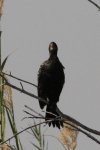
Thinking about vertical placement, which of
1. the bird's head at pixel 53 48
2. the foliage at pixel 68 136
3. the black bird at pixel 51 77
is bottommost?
the foliage at pixel 68 136

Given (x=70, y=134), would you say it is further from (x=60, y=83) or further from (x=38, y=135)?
(x=60, y=83)

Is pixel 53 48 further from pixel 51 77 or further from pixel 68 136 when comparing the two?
pixel 68 136

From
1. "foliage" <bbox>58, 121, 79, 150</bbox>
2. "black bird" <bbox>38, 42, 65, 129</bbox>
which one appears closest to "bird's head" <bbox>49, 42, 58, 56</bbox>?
"black bird" <bbox>38, 42, 65, 129</bbox>

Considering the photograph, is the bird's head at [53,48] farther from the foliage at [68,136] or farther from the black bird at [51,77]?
the foliage at [68,136]

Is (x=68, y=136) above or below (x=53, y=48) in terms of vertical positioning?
below

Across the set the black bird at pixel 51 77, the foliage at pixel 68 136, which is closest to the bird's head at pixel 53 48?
the black bird at pixel 51 77

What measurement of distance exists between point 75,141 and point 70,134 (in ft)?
0.28

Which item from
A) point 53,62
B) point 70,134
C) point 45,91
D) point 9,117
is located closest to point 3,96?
point 9,117

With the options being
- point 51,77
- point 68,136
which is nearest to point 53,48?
point 51,77

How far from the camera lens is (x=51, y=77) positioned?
2.46 m

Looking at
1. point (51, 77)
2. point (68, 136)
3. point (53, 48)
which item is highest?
point (53, 48)

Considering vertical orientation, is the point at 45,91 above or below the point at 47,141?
above

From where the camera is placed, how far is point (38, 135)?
2363mm

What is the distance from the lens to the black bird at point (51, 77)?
8.05 feet
